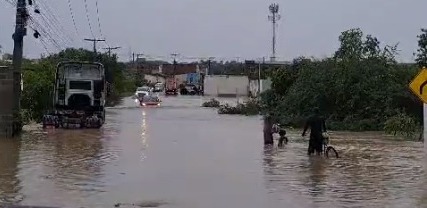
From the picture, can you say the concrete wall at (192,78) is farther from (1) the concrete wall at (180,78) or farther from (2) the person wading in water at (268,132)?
(2) the person wading in water at (268,132)

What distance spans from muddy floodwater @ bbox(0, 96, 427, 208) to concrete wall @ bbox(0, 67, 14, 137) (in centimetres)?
157

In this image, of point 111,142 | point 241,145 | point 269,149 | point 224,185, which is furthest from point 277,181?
point 111,142

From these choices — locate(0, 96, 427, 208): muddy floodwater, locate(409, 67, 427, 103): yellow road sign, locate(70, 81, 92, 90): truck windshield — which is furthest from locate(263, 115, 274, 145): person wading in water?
locate(70, 81, 92, 90): truck windshield

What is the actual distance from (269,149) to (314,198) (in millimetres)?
11971

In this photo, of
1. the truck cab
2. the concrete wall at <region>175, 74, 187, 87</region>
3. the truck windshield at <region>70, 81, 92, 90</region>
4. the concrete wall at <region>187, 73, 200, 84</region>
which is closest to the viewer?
the truck cab

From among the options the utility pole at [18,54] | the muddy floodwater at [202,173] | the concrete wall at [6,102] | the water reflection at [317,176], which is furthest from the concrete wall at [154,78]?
the water reflection at [317,176]

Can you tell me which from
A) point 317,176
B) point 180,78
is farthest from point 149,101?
point 180,78

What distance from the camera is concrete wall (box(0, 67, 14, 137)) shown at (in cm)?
3048

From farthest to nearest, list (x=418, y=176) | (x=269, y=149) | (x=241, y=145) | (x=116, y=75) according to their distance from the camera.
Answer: (x=116, y=75) → (x=241, y=145) → (x=269, y=149) → (x=418, y=176)

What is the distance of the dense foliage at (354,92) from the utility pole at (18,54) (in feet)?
55.1

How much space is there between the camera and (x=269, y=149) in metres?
26.4

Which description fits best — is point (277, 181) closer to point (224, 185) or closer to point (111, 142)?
point (224, 185)

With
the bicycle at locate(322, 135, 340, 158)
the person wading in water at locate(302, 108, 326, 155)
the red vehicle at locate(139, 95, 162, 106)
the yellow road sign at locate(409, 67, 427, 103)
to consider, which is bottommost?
the bicycle at locate(322, 135, 340, 158)

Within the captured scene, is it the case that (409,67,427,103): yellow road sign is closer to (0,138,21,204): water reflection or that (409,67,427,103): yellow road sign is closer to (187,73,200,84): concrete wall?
(0,138,21,204): water reflection
